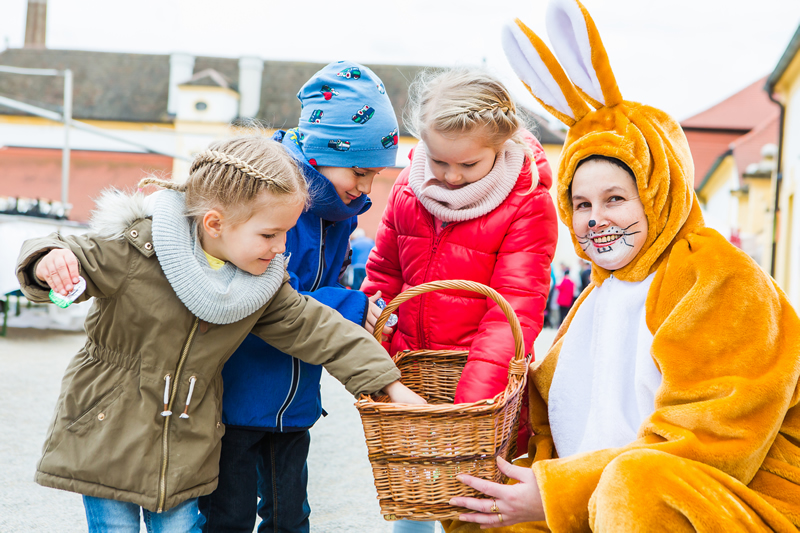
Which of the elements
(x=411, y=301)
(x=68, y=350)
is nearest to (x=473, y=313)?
(x=411, y=301)

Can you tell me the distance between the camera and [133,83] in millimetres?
36594

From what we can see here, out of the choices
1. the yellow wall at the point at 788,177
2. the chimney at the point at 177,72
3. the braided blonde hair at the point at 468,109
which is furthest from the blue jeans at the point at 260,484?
the chimney at the point at 177,72

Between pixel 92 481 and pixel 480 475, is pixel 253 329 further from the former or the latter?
pixel 480 475

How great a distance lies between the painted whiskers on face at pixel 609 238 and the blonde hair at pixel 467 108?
0.46 metres

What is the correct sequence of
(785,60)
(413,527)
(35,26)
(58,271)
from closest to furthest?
(58,271) → (413,527) → (785,60) → (35,26)

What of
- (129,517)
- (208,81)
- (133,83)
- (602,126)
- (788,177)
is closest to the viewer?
(602,126)

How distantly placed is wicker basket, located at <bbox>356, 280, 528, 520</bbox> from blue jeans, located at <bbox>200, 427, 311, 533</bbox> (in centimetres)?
62

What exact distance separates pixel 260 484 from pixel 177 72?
36251 mm

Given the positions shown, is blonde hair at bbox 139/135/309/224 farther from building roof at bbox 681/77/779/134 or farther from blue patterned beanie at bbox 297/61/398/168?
building roof at bbox 681/77/779/134

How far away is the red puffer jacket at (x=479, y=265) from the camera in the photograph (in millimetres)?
2147

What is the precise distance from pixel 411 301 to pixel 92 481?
1.10 meters

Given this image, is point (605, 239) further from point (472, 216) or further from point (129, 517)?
point (129, 517)

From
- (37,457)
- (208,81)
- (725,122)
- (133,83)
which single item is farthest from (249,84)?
(37,457)

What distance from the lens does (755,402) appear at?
1.51 metres
